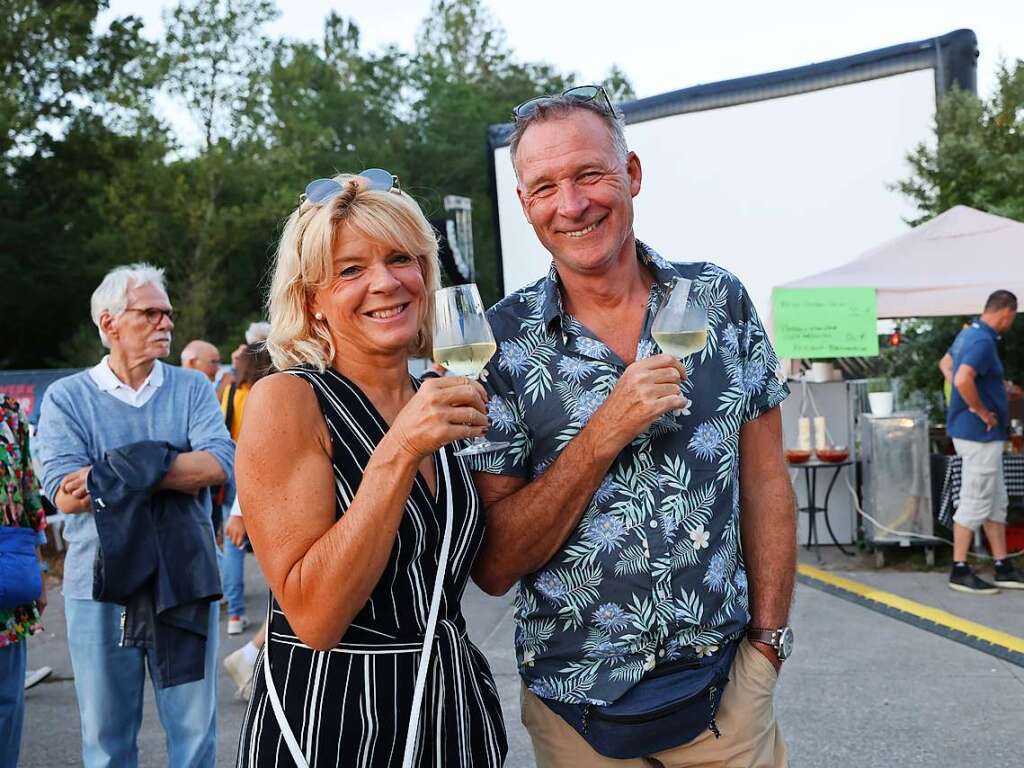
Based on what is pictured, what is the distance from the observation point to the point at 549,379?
2.09 metres

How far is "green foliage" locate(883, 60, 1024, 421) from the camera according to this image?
9.69 metres

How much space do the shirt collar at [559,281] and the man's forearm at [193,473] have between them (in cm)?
186

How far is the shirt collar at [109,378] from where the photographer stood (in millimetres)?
3682

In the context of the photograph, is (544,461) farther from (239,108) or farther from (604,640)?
(239,108)

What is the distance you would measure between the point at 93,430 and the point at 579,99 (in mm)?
2324

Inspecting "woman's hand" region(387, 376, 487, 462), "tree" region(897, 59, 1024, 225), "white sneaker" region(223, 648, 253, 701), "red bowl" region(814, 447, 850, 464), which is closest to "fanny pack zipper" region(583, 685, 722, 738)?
"woman's hand" region(387, 376, 487, 462)

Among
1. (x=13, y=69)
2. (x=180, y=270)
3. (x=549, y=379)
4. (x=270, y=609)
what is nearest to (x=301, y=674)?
(x=270, y=609)

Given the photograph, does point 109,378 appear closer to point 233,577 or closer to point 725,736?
point 725,736

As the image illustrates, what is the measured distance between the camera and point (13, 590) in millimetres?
3289

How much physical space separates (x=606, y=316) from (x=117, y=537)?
2.05 meters

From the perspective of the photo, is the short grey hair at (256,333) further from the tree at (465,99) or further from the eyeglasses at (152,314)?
the tree at (465,99)

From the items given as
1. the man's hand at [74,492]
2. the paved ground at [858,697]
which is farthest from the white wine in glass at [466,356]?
the paved ground at [858,697]

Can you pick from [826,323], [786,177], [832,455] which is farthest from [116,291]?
[786,177]

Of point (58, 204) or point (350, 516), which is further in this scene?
point (58, 204)
